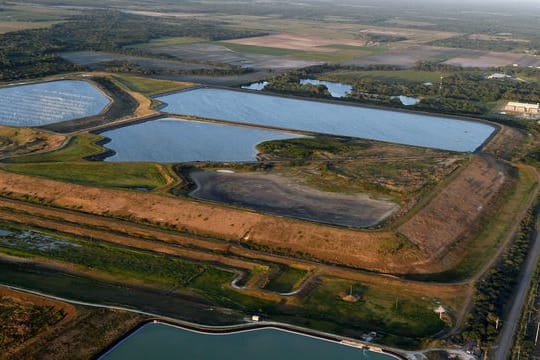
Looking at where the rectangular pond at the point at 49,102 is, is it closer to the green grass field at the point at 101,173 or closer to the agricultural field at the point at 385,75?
the green grass field at the point at 101,173

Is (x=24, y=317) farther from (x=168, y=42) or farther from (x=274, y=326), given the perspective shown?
(x=168, y=42)

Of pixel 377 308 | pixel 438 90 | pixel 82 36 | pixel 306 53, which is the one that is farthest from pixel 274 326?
pixel 82 36

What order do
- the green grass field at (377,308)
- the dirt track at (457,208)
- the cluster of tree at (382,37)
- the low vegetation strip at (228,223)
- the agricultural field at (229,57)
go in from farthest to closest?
1. the cluster of tree at (382,37)
2. the agricultural field at (229,57)
3. the dirt track at (457,208)
4. the low vegetation strip at (228,223)
5. the green grass field at (377,308)

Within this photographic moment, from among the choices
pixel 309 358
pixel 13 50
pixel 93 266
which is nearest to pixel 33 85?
pixel 13 50

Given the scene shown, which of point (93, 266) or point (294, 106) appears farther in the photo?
point (294, 106)

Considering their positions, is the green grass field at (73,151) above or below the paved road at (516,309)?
above

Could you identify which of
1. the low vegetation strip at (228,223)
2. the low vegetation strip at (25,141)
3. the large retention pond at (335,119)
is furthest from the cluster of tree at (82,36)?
the low vegetation strip at (228,223)

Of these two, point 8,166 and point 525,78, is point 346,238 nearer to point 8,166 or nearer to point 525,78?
point 8,166

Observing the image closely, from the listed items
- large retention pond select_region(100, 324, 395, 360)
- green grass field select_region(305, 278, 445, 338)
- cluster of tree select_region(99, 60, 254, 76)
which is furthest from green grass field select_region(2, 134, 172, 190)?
cluster of tree select_region(99, 60, 254, 76)
